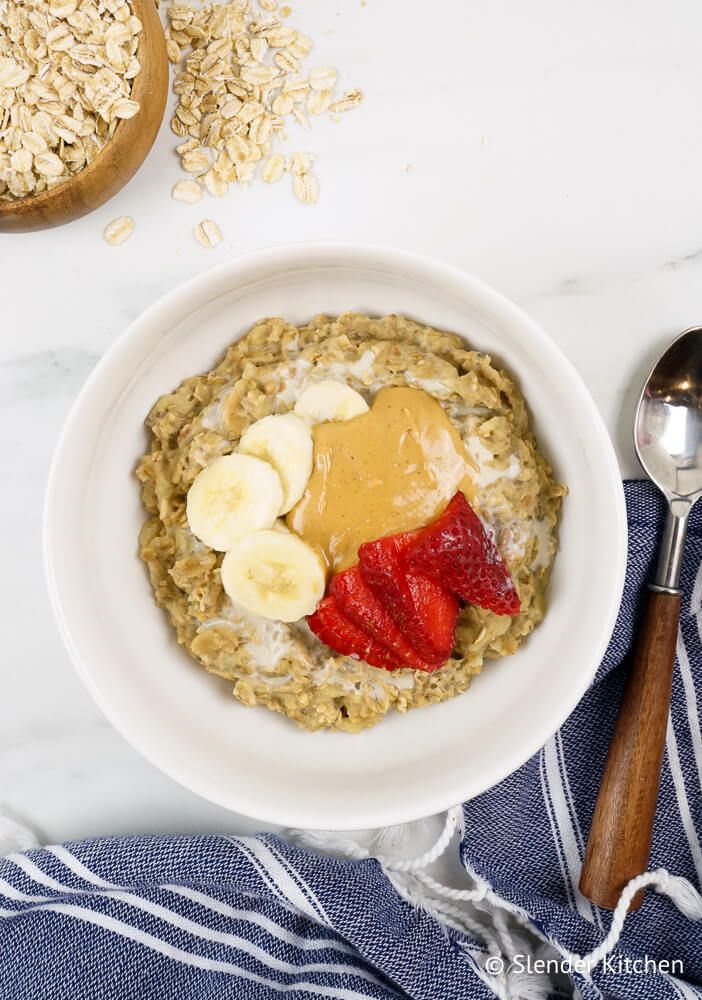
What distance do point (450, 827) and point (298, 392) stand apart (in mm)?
851

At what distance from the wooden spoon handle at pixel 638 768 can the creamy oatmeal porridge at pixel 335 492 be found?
24cm

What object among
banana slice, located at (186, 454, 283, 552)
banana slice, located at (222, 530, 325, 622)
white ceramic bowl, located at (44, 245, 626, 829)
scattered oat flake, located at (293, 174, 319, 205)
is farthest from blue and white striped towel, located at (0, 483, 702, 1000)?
scattered oat flake, located at (293, 174, 319, 205)

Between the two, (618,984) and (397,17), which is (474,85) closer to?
(397,17)

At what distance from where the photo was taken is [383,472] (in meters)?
1.45

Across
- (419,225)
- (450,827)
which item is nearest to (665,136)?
(419,225)

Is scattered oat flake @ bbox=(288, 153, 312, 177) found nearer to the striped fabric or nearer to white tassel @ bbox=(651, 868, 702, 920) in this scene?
the striped fabric

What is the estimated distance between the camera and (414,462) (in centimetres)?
145

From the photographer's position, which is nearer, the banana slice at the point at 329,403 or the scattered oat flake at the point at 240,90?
the banana slice at the point at 329,403

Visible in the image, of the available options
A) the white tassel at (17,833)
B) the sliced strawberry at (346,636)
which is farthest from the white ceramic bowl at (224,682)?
the white tassel at (17,833)

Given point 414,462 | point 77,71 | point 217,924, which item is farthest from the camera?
point 217,924

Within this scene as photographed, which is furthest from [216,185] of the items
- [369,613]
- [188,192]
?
[369,613]

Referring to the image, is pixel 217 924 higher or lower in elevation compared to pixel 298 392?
lower

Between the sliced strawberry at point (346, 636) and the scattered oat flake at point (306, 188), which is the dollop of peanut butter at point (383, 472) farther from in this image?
the scattered oat flake at point (306, 188)

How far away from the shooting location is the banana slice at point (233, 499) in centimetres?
144
